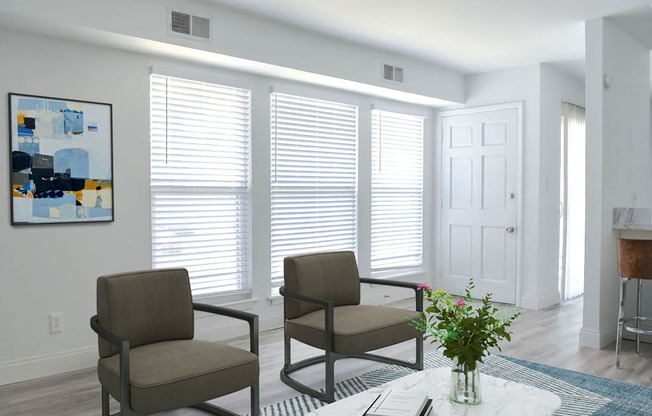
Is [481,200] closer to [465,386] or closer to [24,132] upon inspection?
[465,386]

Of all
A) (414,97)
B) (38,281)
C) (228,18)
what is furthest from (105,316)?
(414,97)

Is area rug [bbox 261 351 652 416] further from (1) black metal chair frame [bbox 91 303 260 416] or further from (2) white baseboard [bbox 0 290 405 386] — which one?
(2) white baseboard [bbox 0 290 405 386]

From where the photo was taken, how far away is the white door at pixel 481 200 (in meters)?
6.01

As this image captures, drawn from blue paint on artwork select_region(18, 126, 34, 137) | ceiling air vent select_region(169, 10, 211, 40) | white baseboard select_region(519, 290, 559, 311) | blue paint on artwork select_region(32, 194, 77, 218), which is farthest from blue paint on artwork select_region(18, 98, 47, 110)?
white baseboard select_region(519, 290, 559, 311)

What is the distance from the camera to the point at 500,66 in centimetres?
597

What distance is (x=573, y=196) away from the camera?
6453 mm

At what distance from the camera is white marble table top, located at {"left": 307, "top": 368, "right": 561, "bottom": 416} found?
6.97 ft

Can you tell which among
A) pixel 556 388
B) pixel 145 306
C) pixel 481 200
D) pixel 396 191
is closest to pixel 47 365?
pixel 145 306

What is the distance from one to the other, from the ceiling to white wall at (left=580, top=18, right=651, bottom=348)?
0.28 metres

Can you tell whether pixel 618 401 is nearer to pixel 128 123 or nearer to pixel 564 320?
pixel 564 320

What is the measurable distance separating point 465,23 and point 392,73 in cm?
113

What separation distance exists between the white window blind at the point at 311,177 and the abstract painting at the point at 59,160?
156 cm

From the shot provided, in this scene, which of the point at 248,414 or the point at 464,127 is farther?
the point at 464,127

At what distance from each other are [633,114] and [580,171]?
171 cm
